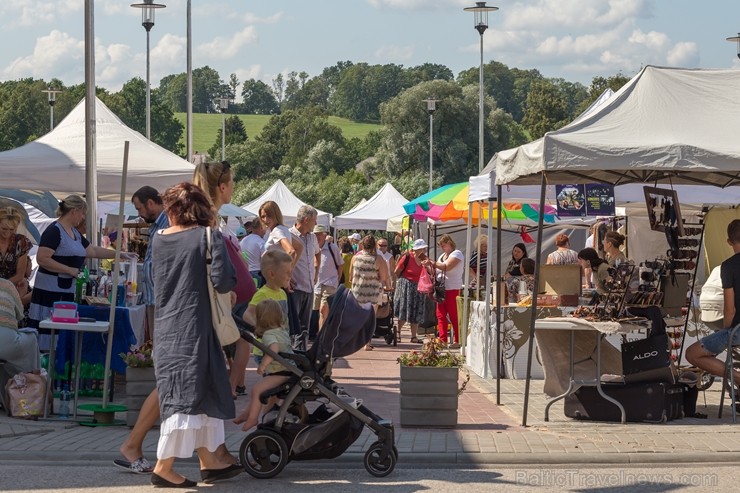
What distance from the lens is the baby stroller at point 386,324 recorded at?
65.9 feet

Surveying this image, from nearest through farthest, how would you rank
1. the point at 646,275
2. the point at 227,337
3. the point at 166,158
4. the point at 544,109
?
the point at 227,337 → the point at 646,275 → the point at 166,158 → the point at 544,109

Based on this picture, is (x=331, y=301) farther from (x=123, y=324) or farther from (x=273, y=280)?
(x=123, y=324)

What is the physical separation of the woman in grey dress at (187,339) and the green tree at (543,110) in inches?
3688

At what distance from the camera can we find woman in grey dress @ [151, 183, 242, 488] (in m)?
7.39

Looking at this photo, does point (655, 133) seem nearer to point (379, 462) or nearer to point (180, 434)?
point (379, 462)

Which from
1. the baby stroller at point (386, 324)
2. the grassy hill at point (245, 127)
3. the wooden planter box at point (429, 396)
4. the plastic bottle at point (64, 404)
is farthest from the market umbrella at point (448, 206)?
the grassy hill at point (245, 127)

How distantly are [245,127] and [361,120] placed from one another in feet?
78.3

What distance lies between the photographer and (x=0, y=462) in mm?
8641

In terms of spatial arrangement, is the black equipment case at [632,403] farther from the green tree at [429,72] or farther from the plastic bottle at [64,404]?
the green tree at [429,72]

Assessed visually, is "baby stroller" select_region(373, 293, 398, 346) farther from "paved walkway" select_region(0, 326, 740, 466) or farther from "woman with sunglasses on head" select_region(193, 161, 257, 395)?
"woman with sunglasses on head" select_region(193, 161, 257, 395)

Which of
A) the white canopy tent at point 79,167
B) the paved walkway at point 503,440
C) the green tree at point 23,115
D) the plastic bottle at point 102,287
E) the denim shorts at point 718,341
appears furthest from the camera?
the green tree at point 23,115

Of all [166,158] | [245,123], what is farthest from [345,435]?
[245,123]

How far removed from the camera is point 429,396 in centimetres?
1000

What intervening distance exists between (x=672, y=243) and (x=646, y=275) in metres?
0.62
